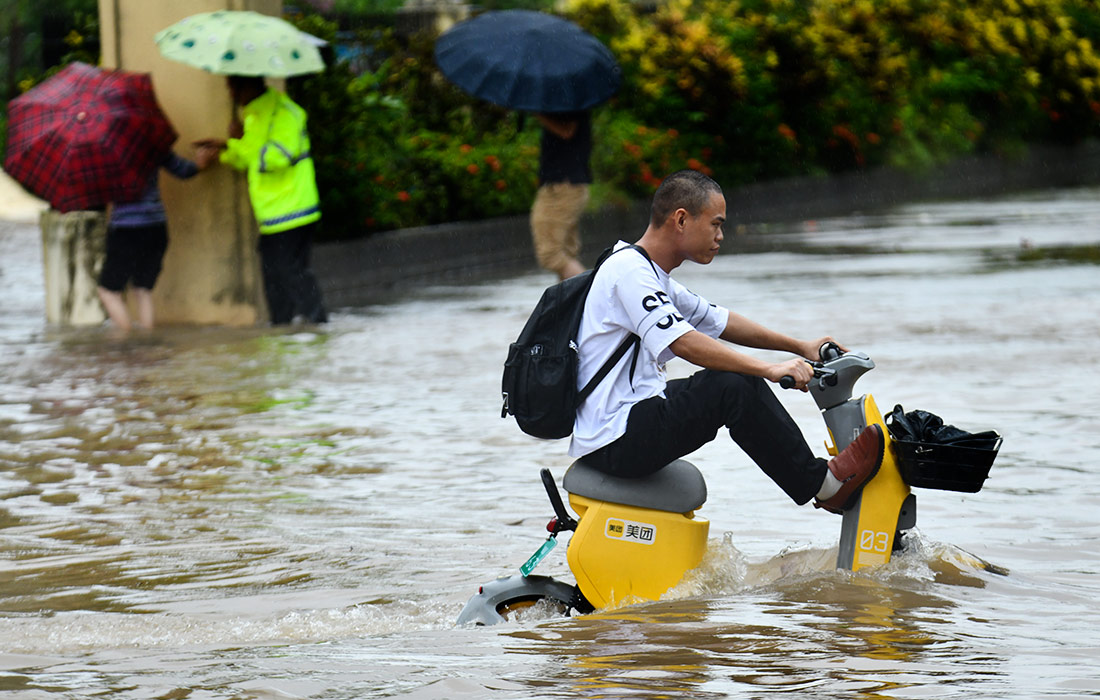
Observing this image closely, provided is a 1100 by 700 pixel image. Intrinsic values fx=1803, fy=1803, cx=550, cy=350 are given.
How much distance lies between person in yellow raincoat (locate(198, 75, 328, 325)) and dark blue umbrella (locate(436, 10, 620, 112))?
1283 mm

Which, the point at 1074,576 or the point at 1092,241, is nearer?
the point at 1074,576

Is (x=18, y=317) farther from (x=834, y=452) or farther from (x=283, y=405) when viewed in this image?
(x=834, y=452)

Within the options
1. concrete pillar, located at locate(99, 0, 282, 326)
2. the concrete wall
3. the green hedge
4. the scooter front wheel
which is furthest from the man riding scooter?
the concrete wall

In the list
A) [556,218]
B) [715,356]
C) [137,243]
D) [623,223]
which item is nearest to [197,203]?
[137,243]

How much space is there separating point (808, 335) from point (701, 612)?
22.2 feet

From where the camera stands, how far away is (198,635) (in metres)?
5.58

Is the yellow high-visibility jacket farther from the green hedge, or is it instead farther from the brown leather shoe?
the brown leather shoe

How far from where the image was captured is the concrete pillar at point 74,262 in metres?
13.9

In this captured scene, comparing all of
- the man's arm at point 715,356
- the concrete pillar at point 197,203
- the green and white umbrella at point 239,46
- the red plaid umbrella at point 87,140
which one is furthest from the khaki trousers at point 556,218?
the man's arm at point 715,356

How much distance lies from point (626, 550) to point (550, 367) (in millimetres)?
594

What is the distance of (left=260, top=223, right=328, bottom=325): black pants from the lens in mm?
13375

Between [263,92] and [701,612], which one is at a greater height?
[263,92]

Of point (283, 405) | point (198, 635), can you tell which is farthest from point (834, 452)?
point (283, 405)

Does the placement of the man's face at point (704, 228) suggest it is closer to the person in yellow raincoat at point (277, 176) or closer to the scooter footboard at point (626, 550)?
the scooter footboard at point (626, 550)
